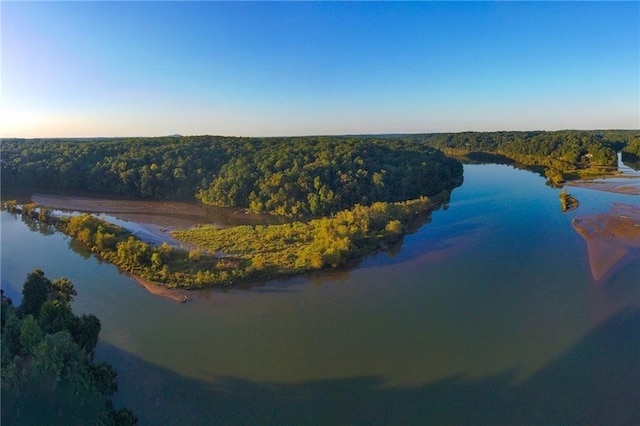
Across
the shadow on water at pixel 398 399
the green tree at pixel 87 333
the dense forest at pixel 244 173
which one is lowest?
the shadow on water at pixel 398 399

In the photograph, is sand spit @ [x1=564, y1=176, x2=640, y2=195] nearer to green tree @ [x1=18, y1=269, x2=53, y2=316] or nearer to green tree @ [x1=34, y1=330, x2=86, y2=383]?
green tree @ [x1=34, y1=330, x2=86, y2=383]

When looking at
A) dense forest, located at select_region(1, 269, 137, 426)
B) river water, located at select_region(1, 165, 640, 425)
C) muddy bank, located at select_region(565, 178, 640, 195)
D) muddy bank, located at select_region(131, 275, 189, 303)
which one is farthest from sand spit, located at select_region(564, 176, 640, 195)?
dense forest, located at select_region(1, 269, 137, 426)

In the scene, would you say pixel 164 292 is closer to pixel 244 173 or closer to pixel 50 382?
pixel 50 382

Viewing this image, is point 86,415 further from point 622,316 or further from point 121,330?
point 622,316

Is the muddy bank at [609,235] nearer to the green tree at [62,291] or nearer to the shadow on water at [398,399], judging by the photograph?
the shadow on water at [398,399]

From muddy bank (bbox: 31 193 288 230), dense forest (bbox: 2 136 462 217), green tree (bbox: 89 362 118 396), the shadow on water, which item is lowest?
the shadow on water

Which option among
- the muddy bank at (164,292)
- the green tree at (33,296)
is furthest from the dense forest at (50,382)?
the muddy bank at (164,292)
